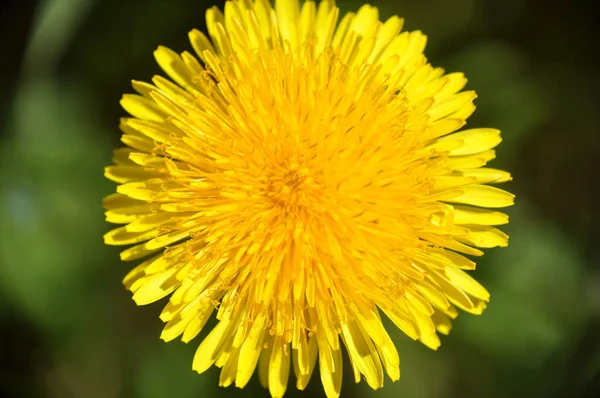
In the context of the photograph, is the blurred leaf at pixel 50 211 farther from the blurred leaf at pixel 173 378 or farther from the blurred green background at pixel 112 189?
the blurred leaf at pixel 173 378

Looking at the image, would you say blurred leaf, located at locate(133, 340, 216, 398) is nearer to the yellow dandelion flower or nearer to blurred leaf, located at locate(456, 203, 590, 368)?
the yellow dandelion flower

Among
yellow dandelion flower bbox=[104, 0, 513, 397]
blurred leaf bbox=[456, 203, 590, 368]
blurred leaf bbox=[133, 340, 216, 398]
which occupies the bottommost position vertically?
blurred leaf bbox=[456, 203, 590, 368]

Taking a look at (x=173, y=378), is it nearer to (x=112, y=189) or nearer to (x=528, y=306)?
(x=112, y=189)

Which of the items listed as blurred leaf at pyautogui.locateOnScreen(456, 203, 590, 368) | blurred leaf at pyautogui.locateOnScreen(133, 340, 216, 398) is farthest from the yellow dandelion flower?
blurred leaf at pyautogui.locateOnScreen(133, 340, 216, 398)

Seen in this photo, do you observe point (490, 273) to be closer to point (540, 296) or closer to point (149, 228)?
point (540, 296)

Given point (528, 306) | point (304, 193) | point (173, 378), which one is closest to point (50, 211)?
point (173, 378)

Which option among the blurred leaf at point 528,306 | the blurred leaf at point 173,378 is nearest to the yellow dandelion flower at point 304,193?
the blurred leaf at point 528,306
